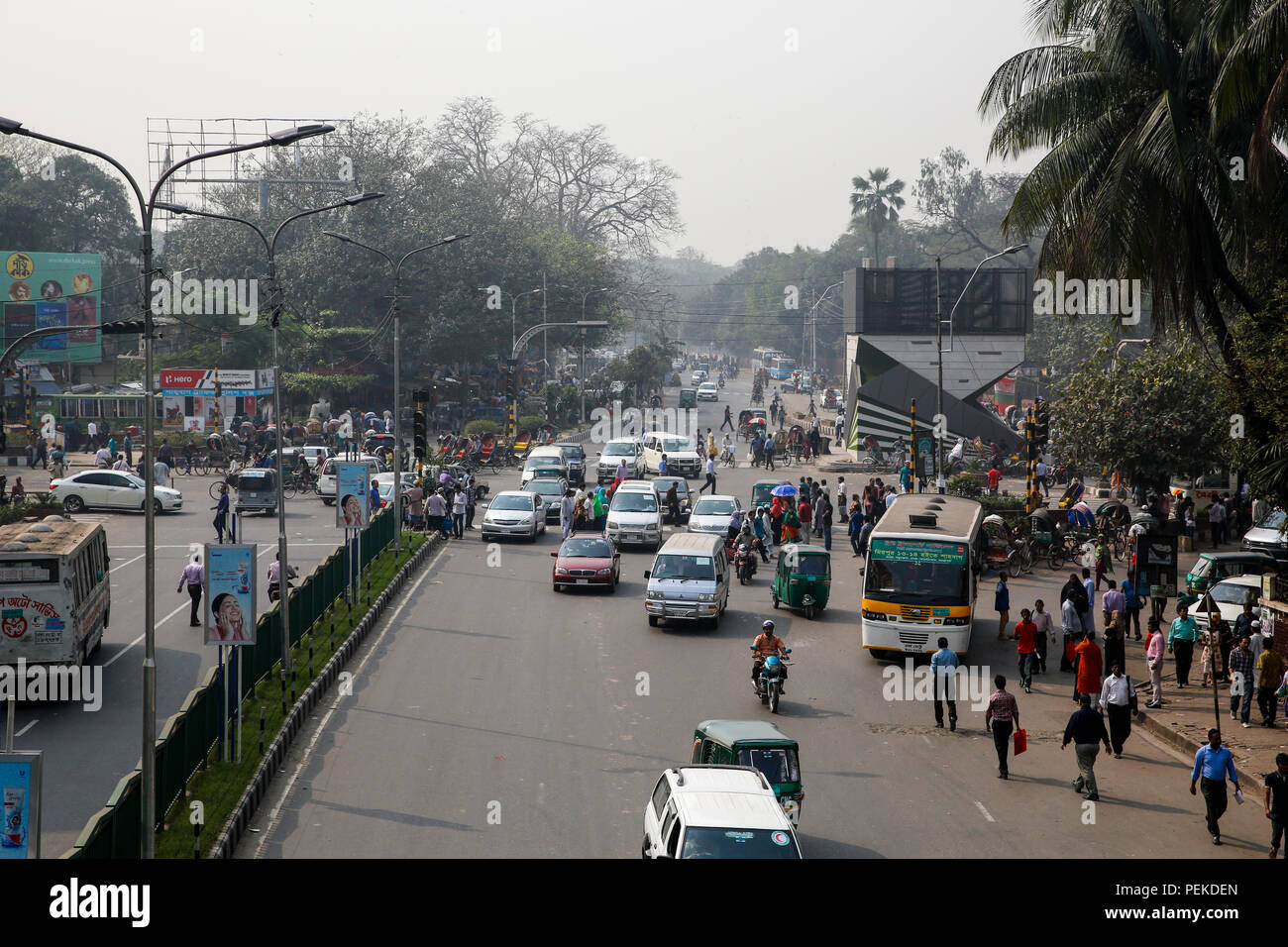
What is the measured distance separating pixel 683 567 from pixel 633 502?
33.8ft

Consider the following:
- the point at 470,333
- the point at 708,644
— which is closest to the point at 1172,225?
the point at 708,644

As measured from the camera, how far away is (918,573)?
23.2 m

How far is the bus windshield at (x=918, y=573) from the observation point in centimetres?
2302

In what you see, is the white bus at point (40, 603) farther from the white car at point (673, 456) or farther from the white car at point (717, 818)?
the white car at point (673, 456)

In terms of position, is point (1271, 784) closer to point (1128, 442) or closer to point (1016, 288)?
point (1128, 442)

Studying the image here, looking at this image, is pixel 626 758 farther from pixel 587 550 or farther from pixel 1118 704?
pixel 587 550

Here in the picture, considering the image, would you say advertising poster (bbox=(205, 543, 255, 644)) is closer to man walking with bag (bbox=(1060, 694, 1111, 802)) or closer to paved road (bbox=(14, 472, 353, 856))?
paved road (bbox=(14, 472, 353, 856))

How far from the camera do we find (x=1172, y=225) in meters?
23.0

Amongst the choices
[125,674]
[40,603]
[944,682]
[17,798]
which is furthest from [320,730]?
[944,682]

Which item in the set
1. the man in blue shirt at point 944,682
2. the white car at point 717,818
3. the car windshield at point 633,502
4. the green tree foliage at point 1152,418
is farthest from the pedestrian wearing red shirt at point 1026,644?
the car windshield at point 633,502

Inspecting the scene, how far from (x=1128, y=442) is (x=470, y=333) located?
48.1 meters

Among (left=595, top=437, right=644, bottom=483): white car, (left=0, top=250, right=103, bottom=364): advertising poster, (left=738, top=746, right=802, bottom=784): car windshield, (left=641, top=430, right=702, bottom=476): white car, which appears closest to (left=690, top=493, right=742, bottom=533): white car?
(left=595, top=437, right=644, bottom=483): white car

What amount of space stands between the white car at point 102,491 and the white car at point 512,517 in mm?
11151
